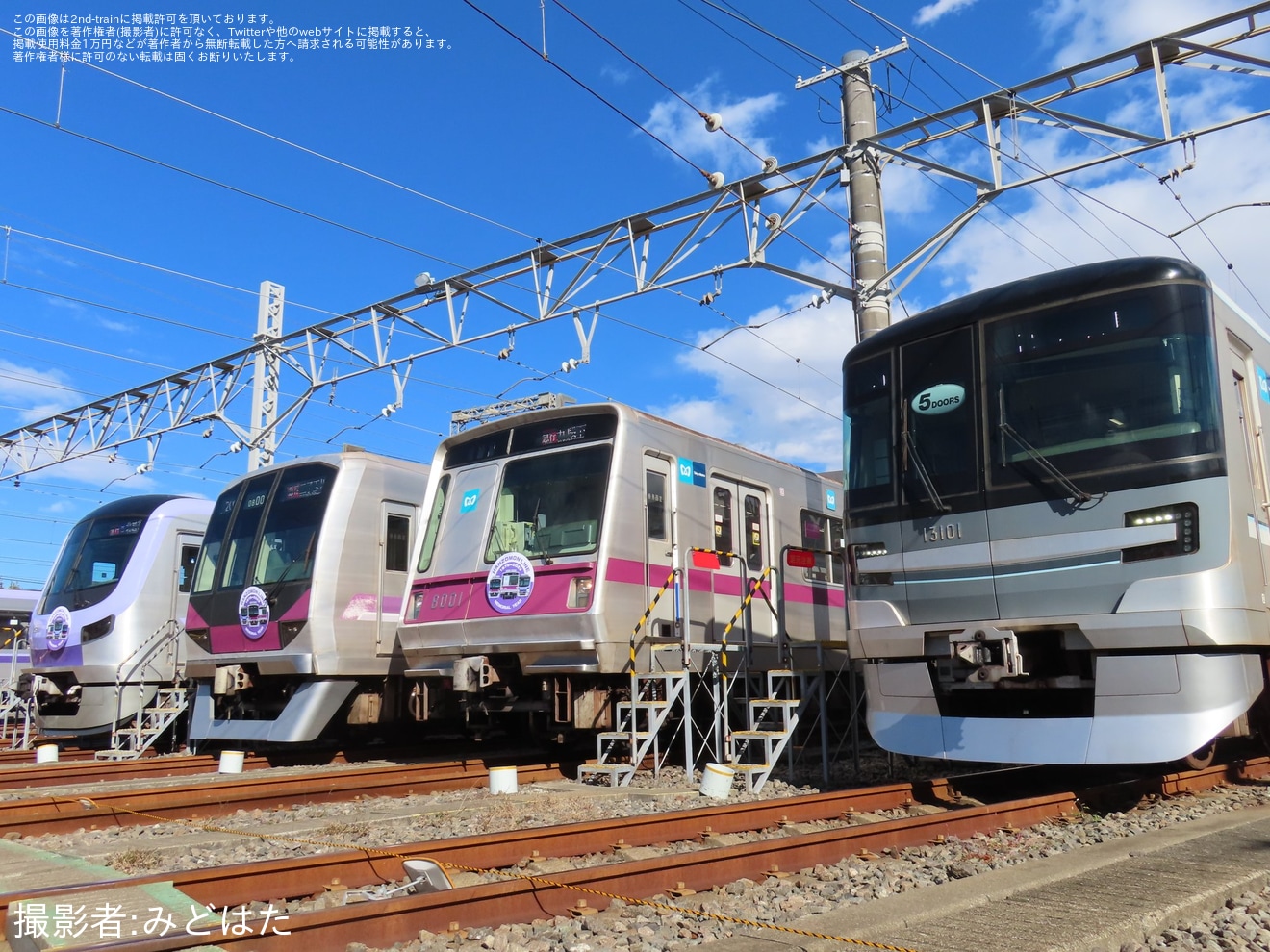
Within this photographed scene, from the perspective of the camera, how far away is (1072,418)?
6742 mm

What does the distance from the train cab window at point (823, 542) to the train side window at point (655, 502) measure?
2691mm

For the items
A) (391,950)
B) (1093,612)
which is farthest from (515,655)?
(391,950)

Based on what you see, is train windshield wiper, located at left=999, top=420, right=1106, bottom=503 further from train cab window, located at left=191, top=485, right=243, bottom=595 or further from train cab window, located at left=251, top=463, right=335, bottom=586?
train cab window, located at left=191, top=485, right=243, bottom=595

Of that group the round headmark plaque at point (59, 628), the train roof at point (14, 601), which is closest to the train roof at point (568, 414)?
the round headmark plaque at point (59, 628)

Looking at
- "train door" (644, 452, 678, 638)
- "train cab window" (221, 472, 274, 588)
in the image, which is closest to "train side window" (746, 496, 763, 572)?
"train door" (644, 452, 678, 638)

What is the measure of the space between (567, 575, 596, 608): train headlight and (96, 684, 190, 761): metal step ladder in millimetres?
6711

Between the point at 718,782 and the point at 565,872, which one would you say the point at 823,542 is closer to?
the point at 718,782

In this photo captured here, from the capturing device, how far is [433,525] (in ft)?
33.8

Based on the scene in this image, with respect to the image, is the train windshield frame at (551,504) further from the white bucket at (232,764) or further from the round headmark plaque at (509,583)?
the white bucket at (232,764)

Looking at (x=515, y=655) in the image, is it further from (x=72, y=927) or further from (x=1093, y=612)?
(x=72, y=927)

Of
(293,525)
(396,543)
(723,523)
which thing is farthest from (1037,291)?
(293,525)

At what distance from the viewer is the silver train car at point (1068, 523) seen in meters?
6.16

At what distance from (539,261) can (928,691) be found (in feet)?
32.2

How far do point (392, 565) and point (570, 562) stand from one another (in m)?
3.33
